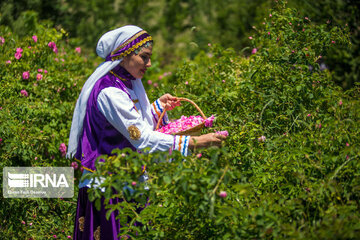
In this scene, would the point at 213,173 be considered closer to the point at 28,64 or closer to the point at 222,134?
the point at 222,134

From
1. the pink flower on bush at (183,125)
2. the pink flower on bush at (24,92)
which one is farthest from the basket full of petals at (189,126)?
the pink flower on bush at (24,92)

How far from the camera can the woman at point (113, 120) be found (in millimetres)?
2459

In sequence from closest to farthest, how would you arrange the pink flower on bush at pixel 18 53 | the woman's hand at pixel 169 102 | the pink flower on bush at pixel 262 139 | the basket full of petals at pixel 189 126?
the basket full of petals at pixel 189 126, the pink flower on bush at pixel 262 139, the woman's hand at pixel 169 102, the pink flower on bush at pixel 18 53

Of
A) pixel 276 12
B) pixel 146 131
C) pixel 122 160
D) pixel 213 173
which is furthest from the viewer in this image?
pixel 276 12

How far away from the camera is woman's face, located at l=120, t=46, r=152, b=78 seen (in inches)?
104

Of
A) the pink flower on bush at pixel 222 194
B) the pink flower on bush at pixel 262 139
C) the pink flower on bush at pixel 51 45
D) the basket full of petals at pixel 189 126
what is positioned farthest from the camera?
the pink flower on bush at pixel 51 45

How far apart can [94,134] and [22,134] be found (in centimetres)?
122

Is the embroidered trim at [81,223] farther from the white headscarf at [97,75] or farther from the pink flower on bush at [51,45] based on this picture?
the pink flower on bush at [51,45]

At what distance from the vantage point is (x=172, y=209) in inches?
90.7

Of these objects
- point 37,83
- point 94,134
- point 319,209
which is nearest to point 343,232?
point 319,209

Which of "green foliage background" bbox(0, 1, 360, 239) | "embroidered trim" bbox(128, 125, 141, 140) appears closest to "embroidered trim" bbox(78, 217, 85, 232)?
"green foliage background" bbox(0, 1, 360, 239)

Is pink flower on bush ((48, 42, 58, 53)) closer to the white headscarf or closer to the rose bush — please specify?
the rose bush

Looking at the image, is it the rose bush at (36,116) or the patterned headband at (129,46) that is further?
the rose bush at (36,116)

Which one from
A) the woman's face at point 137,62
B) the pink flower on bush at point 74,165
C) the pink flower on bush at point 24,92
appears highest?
the woman's face at point 137,62
